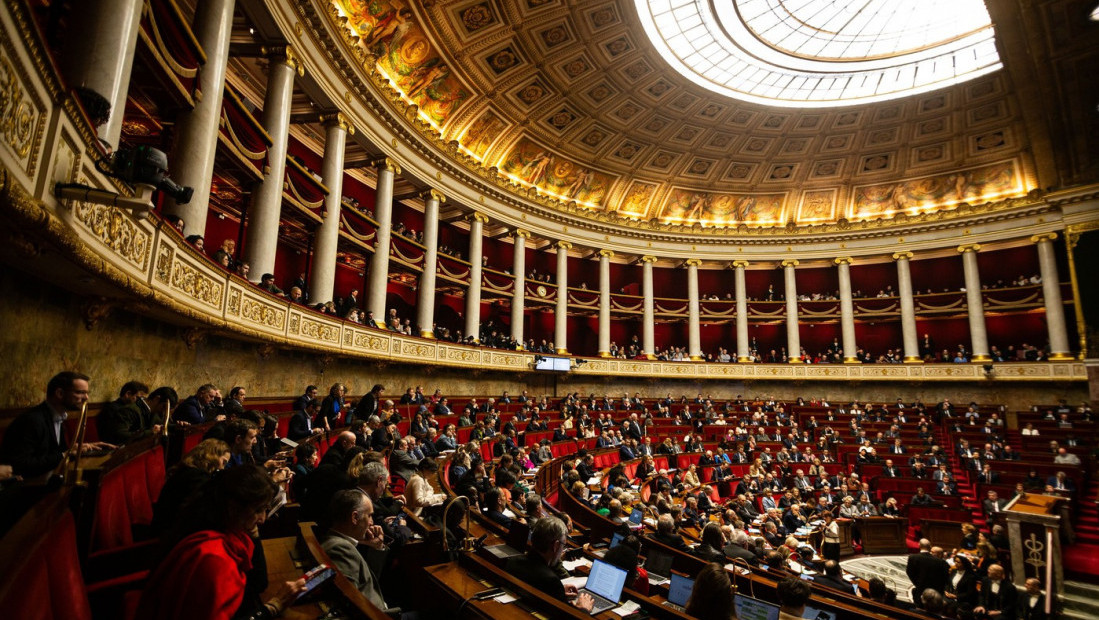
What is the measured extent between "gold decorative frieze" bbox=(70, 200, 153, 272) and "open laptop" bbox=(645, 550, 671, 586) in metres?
5.01

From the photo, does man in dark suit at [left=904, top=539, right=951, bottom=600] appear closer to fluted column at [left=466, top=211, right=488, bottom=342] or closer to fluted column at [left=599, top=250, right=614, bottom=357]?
fluted column at [left=466, top=211, right=488, bottom=342]

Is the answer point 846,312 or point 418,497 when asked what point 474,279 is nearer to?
point 418,497

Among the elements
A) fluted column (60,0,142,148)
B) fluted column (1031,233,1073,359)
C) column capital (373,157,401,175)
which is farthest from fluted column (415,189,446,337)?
fluted column (1031,233,1073,359)

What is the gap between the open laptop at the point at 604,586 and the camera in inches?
120

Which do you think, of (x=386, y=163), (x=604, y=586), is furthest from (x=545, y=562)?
(x=386, y=163)

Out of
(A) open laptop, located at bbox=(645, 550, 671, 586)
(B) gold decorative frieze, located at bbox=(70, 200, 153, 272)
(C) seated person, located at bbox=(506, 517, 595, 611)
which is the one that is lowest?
(A) open laptop, located at bbox=(645, 550, 671, 586)

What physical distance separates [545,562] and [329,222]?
1050 centimetres

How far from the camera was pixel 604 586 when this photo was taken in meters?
3.21

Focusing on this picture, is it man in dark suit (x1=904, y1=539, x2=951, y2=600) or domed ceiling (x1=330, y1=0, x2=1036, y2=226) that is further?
domed ceiling (x1=330, y1=0, x2=1036, y2=226)

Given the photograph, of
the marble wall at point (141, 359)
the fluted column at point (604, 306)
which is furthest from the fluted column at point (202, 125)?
the fluted column at point (604, 306)

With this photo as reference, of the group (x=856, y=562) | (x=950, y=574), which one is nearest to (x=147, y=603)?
(x=950, y=574)

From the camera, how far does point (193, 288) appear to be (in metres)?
5.84

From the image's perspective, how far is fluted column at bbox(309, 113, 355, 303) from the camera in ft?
36.8

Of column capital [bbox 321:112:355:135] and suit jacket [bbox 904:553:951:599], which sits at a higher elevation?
column capital [bbox 321:112:355:135]
